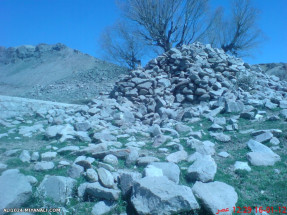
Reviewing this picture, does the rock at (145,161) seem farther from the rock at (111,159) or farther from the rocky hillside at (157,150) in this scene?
the rock at (111,159)

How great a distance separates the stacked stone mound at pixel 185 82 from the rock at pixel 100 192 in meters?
4.16

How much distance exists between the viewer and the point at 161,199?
93.7 inches

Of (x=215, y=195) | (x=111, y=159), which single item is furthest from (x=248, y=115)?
(x=111, y=159)

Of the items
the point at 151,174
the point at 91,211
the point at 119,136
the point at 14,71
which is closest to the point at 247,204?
the point at 151,174

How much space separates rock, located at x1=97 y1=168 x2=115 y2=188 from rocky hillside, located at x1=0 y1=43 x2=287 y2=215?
13mm

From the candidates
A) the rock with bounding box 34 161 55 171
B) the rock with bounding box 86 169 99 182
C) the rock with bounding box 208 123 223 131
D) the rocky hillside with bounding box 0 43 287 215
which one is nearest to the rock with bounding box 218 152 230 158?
the rocky hillside with bounding box 0 43 287 215

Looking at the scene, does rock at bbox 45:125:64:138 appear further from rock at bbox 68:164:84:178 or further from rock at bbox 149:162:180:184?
rock at bbox 149:162:180:184

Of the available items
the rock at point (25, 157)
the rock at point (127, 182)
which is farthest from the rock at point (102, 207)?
the rock at point (25, 157)

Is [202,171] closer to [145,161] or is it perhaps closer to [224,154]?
[145,161]

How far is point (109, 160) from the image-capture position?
351 centimetres

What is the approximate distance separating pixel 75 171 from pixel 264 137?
315cm

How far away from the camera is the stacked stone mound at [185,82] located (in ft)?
24.1

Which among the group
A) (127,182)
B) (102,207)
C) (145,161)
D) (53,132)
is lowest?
(102,207)

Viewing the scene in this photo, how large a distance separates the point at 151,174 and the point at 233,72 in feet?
22.2
